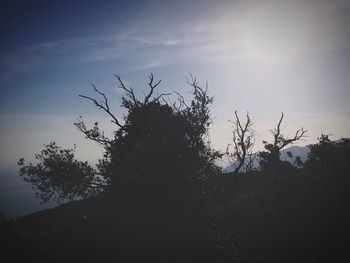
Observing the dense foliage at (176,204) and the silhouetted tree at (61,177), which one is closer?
the dense foliage at (176,204)

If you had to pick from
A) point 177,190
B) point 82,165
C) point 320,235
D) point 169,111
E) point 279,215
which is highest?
point 169,111

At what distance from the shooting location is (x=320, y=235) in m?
18.5

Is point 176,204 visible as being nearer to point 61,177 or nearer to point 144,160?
point 144,160

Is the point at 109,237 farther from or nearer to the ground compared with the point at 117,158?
nearer to the ground

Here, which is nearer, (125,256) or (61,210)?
(125,256)

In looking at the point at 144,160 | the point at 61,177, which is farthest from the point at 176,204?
the point at 61,177

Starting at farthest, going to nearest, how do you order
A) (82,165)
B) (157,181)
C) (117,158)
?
(82,165) < (117,158) < (157,181)

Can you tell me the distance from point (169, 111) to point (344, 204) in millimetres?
17228

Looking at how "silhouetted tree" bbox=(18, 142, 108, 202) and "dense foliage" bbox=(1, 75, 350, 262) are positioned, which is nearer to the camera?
"dense foliage" bbox=(1, 75, 350, 262)

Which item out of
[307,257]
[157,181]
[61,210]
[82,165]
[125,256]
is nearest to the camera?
[125,256]

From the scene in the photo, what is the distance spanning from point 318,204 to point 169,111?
15560 millimetres

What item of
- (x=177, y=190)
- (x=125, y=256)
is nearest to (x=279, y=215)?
(x=177, y=190)

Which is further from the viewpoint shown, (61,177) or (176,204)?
(61,177)

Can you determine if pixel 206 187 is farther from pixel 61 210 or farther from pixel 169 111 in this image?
pixel 61 210
